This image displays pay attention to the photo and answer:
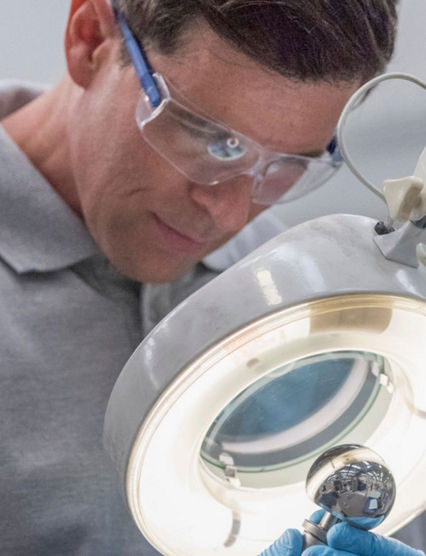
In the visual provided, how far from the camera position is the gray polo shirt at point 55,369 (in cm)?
120

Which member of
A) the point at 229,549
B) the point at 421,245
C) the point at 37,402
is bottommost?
the point at 37,402

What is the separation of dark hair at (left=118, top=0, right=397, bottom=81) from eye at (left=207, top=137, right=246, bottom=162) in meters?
0.12

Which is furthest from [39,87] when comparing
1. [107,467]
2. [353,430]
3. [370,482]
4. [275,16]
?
[370,482]

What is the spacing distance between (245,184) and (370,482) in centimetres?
68

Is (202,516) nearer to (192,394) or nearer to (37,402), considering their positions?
(192,394)

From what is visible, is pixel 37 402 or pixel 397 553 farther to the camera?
pixel 37 402

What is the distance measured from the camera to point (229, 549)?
2.56 ft

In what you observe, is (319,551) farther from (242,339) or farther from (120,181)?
(120,181)

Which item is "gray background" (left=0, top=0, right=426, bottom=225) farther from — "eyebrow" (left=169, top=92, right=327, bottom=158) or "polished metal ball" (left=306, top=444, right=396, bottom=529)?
"polished metal ball" (left=306, top=444, right=396, bottom=529)

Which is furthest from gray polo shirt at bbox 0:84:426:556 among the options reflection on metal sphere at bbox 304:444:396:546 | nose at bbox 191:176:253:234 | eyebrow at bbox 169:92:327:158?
reflection on metal sphere at bbox 304:444:396:546

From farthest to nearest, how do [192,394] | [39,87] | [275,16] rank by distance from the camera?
[39,87] → [275,16] → [192,394]

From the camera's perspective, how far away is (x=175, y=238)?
1338 millimetres

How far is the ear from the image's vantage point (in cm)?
131

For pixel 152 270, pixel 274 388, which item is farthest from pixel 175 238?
pixel 274 388
